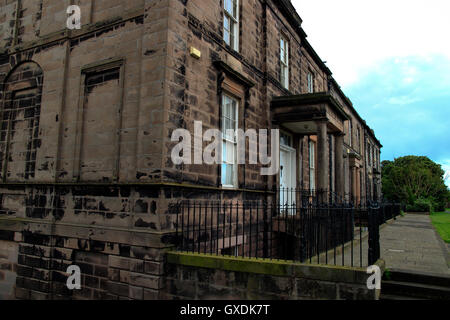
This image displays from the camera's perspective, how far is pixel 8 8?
9.61 metres

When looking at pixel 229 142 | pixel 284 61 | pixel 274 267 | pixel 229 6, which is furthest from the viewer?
pixel 284 61

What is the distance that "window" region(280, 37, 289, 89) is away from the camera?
41.8 ft

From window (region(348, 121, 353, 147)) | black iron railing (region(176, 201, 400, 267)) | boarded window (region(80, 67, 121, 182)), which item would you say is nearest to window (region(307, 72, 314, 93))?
black iron railing (region(176, 201, 400, 267))

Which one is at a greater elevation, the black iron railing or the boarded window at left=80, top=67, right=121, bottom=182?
the boarded window at left=80, top=67, right=121, bottom=182

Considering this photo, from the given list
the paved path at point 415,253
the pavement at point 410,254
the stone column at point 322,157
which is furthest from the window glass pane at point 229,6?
the paved path at point 415,253

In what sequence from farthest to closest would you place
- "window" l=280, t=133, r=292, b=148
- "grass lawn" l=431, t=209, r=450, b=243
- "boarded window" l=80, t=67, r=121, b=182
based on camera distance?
1. "grass lawn" l=431, t=209, r=450, b=243
2. "window" l=280, t=133, r=292, b=148
3. "boarded window" l=80, t=67, r=121, b=182

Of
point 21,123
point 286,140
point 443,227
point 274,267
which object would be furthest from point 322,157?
point 443,227

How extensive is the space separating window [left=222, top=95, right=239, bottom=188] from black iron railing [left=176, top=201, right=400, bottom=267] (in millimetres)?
744

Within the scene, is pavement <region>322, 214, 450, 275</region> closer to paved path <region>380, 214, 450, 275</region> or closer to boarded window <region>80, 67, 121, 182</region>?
paved path <region>380, 214, 450, 275</region>

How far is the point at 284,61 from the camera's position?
13000 millimetres

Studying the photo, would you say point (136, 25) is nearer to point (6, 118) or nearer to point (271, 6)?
point (6, 118)

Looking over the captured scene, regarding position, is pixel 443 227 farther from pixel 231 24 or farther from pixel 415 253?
pixel 231 24

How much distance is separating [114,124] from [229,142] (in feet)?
10.1
